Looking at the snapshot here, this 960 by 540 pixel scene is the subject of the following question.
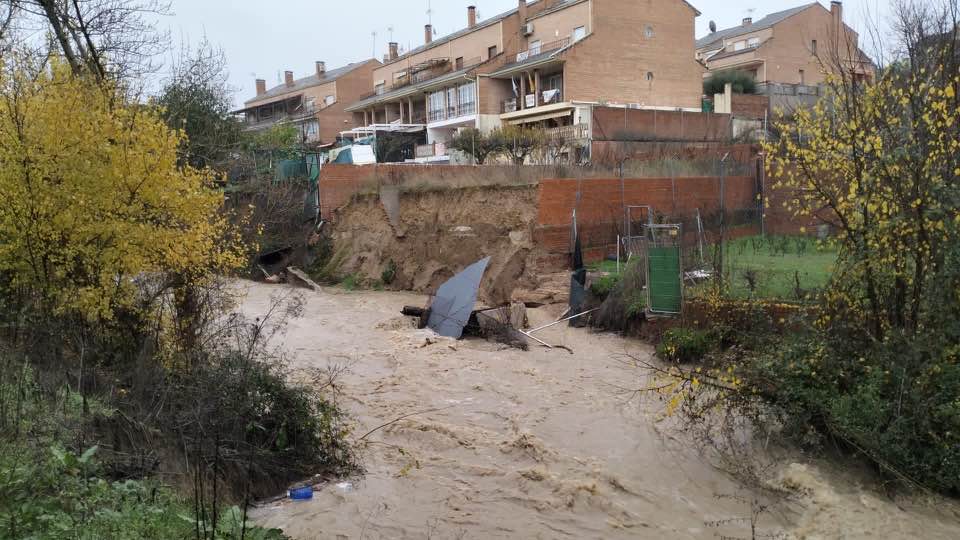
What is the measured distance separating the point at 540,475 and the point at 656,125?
28.7m

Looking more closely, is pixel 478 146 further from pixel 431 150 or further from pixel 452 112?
pixel 452 112

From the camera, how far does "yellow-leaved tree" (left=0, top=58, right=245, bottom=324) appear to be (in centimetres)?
808

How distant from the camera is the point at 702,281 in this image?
48.2 ft

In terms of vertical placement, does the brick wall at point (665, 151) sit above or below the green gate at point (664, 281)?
above

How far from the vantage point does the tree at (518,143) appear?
2927 centimetres

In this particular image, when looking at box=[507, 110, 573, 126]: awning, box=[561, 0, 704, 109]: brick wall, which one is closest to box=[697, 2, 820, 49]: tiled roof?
box=[561, 0, 704, 109]: brick wall

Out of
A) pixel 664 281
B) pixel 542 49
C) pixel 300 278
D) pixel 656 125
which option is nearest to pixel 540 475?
pixel 664 281

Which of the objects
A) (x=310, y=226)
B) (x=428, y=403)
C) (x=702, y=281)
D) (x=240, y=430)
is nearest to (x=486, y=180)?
(x=310, y=226)

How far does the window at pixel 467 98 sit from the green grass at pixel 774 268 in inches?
912

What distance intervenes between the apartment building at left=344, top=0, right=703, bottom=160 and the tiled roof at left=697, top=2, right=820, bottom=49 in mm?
9405

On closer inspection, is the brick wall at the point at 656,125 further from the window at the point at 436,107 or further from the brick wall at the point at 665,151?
the window at the point at 436,107

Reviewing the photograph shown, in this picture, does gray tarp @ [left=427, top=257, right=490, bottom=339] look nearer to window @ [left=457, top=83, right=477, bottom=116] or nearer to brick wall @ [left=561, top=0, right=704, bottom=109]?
brick wall @ [left=561, top=0, right=704, bottom=109]

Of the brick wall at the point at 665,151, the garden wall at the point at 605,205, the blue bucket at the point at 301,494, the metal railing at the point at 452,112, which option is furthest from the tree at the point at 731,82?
the blue bucket at the point at 301,494

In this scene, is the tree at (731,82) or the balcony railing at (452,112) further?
the tree at (731,82)
